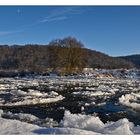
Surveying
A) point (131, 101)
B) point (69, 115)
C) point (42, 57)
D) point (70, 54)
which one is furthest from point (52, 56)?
point (69, 115)

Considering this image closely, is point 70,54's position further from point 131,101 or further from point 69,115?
point 69,115

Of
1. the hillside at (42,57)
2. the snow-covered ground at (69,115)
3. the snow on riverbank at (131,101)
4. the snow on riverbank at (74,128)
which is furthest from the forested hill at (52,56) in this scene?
the snow on riverbank at (74,128)

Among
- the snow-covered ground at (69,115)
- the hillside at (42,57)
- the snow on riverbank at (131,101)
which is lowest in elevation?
the snow-covered ground at (69,115)

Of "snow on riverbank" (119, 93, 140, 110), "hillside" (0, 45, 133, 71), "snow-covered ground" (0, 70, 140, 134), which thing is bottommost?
"snow-covered ground" (0, 70, 140, 134)

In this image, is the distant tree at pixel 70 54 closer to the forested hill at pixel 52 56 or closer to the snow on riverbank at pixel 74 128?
the forested hill at pixel 52 56

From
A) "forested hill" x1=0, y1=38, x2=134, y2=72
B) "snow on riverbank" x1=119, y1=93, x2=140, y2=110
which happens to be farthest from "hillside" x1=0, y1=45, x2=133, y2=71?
"snow on riverbank" x1=119, y1=93, x2=140, y2=110

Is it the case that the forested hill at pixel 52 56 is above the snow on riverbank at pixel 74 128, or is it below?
above

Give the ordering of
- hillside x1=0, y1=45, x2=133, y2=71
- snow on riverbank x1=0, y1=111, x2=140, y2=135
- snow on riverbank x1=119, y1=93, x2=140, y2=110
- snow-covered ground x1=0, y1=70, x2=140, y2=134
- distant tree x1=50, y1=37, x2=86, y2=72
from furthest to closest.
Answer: hillside x1=0, y1=45, x2=133, y2=71
distant tree x1=50, y1=37, x2=86, y2=72
snow on riverbank x1=119, y1=93, x2=140, y2=110
snow-covered ground x1=0, y1=70, x2=140, y2=134
snow on riverbank x1=0, y1=111, x2=140, y2=135

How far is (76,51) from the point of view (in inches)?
1651

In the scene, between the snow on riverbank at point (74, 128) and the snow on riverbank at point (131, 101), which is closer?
the snow on riverbank at point (74, 128)

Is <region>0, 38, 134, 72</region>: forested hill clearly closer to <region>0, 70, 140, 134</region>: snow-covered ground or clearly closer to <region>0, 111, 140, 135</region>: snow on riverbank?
<region>0, 70, 140, 134</region>: snow-covered ground

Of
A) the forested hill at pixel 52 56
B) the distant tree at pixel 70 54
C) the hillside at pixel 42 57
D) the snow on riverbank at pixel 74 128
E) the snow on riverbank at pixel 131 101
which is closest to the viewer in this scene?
the snow on riverbank at pixel 74 128

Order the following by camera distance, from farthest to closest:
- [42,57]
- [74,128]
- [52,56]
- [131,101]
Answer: [42,57]
[52,56]
[131,101]
[74,128]

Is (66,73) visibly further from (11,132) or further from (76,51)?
(11,132)
